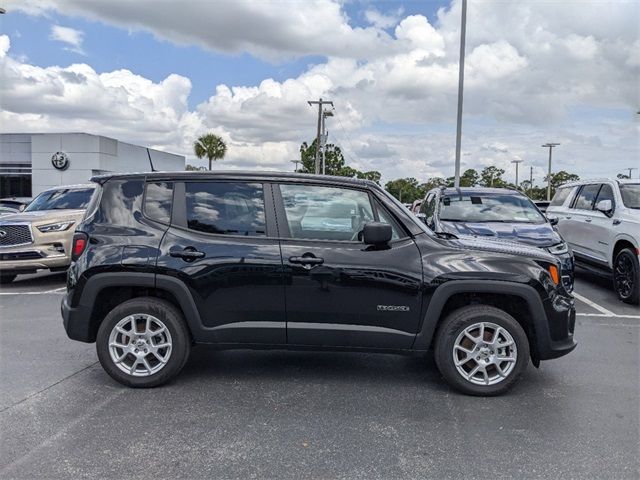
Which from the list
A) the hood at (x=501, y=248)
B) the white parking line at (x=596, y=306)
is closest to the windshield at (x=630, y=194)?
the white parking line at (x=596, y=306)

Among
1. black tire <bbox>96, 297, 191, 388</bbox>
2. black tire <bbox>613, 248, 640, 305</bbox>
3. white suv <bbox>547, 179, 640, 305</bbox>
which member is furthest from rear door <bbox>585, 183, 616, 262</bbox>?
black tire <bbox>96, 297, 191, 388</bbox>

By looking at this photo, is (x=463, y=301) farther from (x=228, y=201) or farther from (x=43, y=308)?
(x=43, y=308)

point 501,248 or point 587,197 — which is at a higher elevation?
point 587,197

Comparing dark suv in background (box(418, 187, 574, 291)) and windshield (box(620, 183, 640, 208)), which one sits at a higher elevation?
windshield (box(620, 183, 640, 208))

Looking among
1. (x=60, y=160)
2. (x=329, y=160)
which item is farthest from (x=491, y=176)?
(x=60, y=160)

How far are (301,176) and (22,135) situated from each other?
126 ft

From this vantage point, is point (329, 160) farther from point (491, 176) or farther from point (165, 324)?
point (165, 324)

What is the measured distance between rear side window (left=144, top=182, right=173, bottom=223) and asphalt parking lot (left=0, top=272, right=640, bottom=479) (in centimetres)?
141

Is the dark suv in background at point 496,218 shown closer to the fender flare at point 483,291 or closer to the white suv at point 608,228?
the white suv at point 608,228

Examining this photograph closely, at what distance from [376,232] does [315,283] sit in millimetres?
620

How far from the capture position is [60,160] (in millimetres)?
35750

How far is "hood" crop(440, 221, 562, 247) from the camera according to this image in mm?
7426

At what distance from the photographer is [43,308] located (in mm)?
7715

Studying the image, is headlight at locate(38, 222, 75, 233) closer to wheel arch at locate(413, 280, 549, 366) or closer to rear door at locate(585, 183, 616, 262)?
wheel arch at locate(413, 280, 549, 366)
